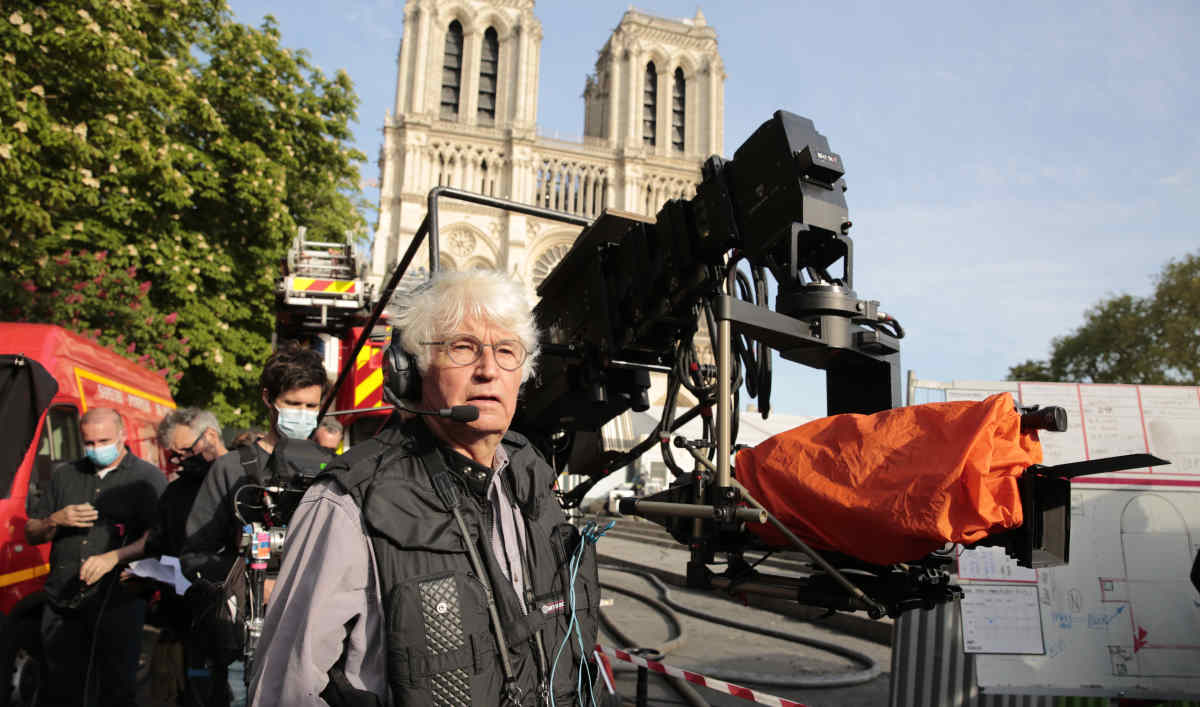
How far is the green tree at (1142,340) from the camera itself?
2992 centimetres

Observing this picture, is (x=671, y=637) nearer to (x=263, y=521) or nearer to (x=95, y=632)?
(x=95, y=632)

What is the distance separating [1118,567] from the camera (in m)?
4.31

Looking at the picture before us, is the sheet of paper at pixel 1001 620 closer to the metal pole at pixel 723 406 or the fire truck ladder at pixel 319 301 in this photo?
the metal pole at pixel 723 406

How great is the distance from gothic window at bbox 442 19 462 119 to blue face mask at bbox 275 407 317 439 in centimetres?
5417

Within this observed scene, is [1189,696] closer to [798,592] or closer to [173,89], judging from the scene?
[798,592]

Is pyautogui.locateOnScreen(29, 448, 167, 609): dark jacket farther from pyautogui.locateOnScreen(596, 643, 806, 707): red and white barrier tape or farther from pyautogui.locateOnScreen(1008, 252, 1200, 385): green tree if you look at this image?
pyautogui.locateOnScreen(1008, 252, 1200, 385): green tree

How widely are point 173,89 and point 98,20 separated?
2323 mm

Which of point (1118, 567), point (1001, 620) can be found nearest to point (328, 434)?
point (1001, 620)

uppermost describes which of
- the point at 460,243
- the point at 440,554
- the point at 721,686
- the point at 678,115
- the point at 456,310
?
the point at 678,115

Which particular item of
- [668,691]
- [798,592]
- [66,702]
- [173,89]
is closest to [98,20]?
[173,89]

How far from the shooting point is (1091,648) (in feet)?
13.9

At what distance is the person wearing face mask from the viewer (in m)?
3.24

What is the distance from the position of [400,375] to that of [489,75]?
5809 cm

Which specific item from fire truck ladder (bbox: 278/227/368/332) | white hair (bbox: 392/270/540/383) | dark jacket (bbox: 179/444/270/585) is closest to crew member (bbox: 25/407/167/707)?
dark jacket (bbox: 179/444/270/585)
